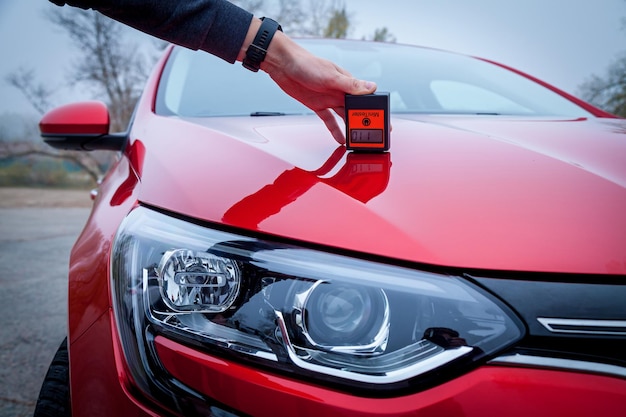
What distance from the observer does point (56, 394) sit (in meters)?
0.97

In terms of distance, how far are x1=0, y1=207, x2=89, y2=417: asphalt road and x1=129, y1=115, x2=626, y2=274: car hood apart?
1364mm

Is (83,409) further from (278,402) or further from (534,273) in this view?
(534,273)

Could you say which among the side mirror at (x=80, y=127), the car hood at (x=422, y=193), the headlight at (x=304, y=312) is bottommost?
the headlight at (x=304, y=312)

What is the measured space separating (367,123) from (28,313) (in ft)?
8.24

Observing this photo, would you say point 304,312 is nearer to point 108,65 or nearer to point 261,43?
point 261,43

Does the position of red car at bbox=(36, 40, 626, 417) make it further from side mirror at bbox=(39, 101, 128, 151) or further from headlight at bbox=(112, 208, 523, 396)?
side mirror at bbox=(39, 101, 128, 151)

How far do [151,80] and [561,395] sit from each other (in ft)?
5.23

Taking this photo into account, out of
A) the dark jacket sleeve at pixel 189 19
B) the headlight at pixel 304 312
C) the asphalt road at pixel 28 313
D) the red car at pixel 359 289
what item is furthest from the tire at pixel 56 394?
the asphalt road at pixel 28 313

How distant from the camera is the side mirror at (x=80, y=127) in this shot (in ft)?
5.34

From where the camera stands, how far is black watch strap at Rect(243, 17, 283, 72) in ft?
3.37

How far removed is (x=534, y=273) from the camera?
1.91 ft

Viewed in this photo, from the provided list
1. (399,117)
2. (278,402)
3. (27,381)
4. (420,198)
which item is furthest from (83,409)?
(27,381)

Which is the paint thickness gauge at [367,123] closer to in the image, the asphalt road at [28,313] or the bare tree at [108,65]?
the asphalt road at [28,313]

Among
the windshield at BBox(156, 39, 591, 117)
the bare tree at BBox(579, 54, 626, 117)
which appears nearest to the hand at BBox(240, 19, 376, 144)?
the windshield at BBox(156, 39, 591, 117)
